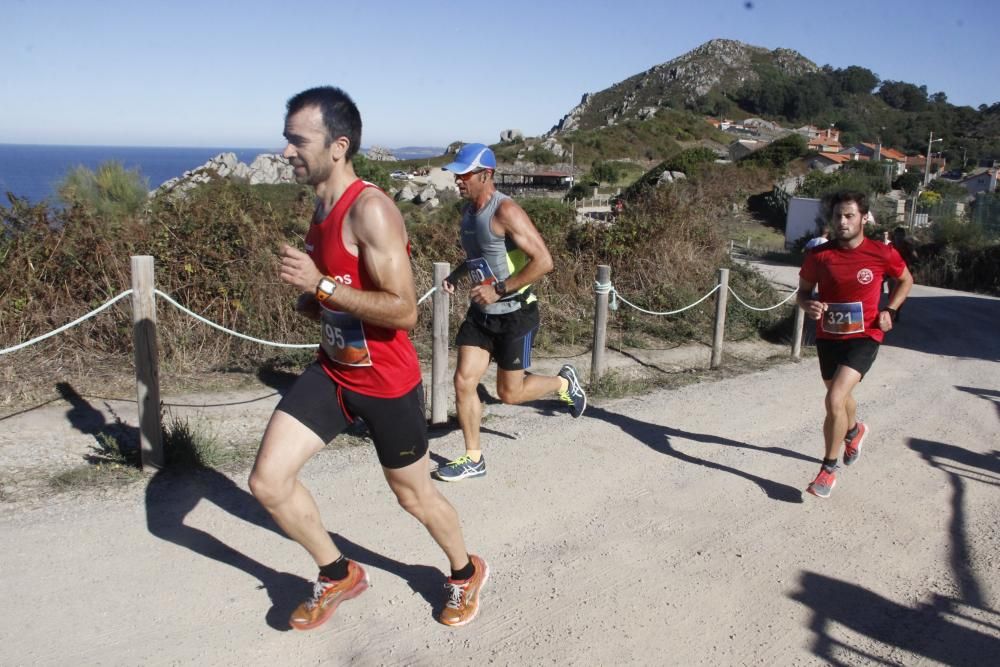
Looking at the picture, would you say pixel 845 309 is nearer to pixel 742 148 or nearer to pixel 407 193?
pixel 407 193

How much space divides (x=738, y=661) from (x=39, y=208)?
7.16 meters

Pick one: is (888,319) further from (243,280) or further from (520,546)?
(243,280)

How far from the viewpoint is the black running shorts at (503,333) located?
16.5 ft

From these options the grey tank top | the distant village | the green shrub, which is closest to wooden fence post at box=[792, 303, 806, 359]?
the grey tank top

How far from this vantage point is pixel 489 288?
470 centimetres

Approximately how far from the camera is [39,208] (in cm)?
732

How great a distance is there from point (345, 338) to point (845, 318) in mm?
3447

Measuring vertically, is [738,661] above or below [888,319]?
below

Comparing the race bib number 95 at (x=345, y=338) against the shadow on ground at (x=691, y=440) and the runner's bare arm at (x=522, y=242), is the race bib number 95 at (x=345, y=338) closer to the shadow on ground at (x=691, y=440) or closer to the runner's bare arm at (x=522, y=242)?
the runner's bare arm at (x=522, y=242)

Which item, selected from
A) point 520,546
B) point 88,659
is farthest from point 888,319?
point 88,659

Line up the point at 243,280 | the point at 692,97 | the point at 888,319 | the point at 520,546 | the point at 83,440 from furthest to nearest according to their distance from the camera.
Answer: the point at 692,97, the point at 243,280, the point at 83,440, the point at 888,319, the point at 520,546

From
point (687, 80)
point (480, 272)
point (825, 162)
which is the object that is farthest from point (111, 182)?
point (687, 80)

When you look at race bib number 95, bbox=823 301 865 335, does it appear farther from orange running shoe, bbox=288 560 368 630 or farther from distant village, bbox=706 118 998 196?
distant village, bbox=706 118 998 196

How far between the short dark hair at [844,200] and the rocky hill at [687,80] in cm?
12391
